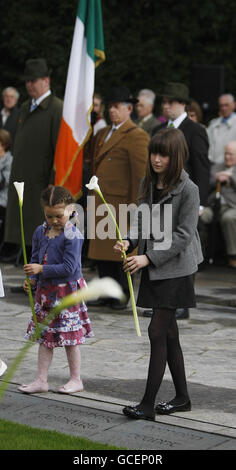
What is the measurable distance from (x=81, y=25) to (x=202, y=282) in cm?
294

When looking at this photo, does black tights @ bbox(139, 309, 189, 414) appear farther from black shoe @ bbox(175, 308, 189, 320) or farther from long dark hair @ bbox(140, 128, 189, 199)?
black shoe @ bbox(175, 308, 189, 320)

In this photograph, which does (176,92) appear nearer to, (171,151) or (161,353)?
(171,151)

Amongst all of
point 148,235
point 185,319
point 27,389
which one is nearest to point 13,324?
point 185,319

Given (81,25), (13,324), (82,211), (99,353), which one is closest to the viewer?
(99,353)

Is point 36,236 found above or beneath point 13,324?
above

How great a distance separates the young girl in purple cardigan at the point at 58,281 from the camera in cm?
582

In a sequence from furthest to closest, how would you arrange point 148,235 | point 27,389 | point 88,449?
point 27,389, point 148,235, point 88,449

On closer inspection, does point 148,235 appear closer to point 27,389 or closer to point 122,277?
point 27,389

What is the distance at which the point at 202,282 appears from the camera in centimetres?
1038

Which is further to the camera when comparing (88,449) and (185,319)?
(185,319)

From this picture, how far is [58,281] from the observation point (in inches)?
232

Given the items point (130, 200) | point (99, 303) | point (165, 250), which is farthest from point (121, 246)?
point (99, 303)

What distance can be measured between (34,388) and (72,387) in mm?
227

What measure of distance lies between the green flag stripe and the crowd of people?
505 millimetres
